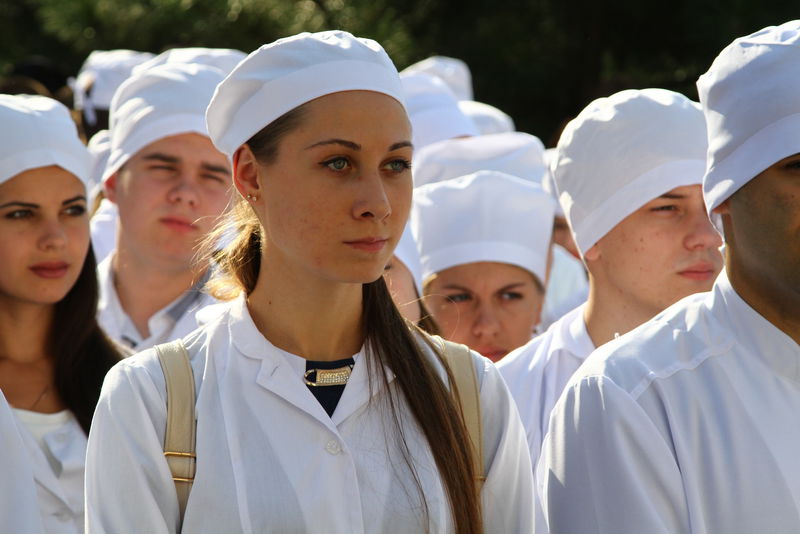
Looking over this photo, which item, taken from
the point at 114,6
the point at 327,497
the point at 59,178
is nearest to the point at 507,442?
the point at 327,497

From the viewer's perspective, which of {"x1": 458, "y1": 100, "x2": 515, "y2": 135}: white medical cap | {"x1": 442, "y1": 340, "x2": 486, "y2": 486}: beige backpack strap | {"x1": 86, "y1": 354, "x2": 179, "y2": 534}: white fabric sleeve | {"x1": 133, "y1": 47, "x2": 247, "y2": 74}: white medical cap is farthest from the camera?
{"x1": 458, "y1": 100, "x2": 515, "y2": 135}: white medical cap

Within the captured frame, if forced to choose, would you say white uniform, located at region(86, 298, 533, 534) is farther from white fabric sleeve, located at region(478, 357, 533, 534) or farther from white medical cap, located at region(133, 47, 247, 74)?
white medical cap, located at region(133, 47, 247, 74)

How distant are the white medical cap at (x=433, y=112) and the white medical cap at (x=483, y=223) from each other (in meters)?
1.94

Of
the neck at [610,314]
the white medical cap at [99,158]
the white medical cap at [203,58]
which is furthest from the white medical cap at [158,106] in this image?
the neck at [610,314]

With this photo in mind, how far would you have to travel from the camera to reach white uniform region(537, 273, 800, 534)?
307cm

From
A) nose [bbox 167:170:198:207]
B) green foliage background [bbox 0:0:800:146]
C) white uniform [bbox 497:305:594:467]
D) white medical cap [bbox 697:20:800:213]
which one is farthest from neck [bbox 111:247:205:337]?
green foliage background [bbox 0:0:800:146]

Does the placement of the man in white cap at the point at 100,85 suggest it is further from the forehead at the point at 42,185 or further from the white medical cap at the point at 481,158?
the forehead at the point at 42,185

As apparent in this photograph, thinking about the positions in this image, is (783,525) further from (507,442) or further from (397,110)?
(397,110)

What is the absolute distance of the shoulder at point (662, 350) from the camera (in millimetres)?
3199

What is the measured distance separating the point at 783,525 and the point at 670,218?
1.79 m

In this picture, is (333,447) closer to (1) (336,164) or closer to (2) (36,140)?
(1) (336,164)

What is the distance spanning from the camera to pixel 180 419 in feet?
10.3

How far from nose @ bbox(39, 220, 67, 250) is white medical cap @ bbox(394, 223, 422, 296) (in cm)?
136

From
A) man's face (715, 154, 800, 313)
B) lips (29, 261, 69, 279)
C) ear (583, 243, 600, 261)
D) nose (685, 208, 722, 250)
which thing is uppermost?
lips (29, 261, 69, 279)
